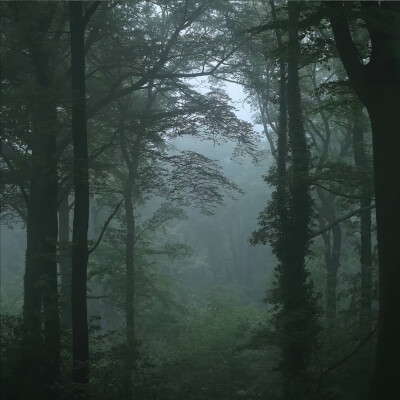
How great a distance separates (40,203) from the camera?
37.9ft

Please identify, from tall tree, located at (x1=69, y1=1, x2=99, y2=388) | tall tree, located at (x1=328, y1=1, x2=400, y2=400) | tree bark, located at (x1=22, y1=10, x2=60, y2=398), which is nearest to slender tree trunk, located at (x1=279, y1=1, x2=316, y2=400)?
tall tree, located at (x1=328, y1=1, x2=400, y2=400)

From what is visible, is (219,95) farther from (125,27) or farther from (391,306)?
(391,306)

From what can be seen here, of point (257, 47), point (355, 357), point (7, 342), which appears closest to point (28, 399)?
point (7, 342)

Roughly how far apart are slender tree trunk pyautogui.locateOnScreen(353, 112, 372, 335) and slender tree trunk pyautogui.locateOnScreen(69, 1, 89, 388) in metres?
5.69

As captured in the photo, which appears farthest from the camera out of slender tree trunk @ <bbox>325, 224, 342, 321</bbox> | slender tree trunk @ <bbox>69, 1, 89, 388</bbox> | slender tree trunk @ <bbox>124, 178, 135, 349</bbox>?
slender tree trunk @ <bbox>325, 224, 342, 321</bbox>

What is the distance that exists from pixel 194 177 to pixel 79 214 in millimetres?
7871

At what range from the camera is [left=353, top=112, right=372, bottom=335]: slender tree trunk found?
1075 cm

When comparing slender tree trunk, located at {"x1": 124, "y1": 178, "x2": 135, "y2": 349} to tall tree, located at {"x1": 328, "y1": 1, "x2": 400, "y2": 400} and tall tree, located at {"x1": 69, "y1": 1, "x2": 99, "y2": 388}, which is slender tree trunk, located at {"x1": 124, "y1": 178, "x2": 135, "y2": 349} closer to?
tall tree, located at {"x1": 69, "y1": 1, "x2": 99, "y2": 388}

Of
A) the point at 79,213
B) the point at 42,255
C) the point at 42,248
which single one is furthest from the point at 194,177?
the point at 42,255

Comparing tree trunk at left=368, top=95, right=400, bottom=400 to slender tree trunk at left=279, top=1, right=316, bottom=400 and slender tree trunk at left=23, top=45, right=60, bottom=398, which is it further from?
slender tree trunk at left=23, top=45, right=60, bottom=398

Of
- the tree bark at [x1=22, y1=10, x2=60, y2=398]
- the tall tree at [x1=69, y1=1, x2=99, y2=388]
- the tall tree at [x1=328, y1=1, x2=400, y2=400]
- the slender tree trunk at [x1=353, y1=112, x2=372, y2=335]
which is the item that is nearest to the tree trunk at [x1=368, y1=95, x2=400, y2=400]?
the tall tree at [x1=328, y1=1, x2=400, y2=400]

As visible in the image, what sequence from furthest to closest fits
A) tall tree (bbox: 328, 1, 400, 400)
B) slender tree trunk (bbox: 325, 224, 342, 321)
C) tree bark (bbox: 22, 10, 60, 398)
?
1. slender tree trunk (bbox: 325, 224, 342, 321)
2. tree bark (bbox: 22, 10, 60, 398)
3. tall tree (bbox: 328, 1, 400, 400)

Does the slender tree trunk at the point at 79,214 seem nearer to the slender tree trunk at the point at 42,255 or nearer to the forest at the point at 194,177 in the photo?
the forest at the point at 194,177

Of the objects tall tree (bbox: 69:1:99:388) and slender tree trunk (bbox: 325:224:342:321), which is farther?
slender tree trunk (bbox: 325:224:342:321)
